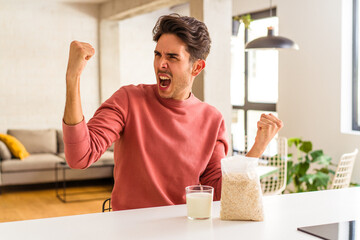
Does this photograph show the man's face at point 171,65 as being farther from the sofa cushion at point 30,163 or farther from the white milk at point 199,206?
the sofa cushion at point 30,163

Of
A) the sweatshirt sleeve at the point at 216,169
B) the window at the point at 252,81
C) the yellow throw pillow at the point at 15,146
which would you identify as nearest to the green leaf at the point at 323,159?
the window at the point at 252,81

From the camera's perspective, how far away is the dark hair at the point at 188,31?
1.65 metres

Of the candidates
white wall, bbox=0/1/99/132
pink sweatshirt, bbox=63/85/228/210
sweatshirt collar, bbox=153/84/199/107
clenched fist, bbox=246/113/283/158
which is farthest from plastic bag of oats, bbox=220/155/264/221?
white wall, bbox=0/1/99/132

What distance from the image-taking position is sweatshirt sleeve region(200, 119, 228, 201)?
167cm

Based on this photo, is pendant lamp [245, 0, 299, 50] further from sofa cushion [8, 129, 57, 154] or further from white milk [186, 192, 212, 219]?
sofa cushion [8, 129, 57, 154]

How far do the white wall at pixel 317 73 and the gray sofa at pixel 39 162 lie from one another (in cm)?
234

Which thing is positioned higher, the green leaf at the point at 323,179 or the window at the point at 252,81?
the window at the point at 252,81

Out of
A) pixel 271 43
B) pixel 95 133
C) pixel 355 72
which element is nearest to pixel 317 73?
pixel 355 72

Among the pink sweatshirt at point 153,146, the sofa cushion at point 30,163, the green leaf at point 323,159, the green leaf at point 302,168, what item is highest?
the pink sweatshirt at point 153,146

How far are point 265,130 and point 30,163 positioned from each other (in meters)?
5.17

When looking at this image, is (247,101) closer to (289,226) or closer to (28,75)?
(28,75)

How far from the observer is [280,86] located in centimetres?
586

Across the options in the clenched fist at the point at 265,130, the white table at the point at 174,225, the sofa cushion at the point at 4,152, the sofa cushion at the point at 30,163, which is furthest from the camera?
the sofa cushion at the point at 4,152

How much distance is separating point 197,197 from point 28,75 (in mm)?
6263
